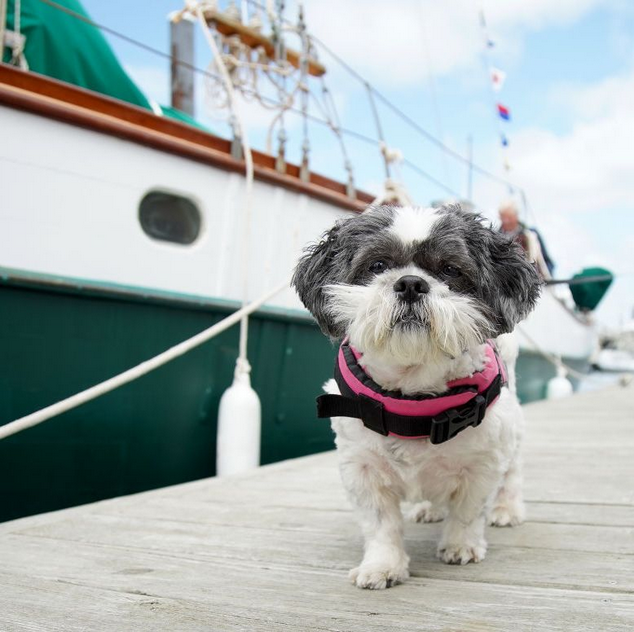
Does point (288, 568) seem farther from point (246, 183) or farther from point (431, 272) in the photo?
point (246, 183)

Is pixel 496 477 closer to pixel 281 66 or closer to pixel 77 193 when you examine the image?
pixel 77 193

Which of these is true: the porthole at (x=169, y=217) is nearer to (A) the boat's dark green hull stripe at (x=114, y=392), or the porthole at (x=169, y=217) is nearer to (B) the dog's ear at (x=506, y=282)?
(A) the boat's dark green hull stripe at (x=114, y=392)

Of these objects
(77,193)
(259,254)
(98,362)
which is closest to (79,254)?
→ (77,193)

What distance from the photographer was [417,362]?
1.63 metres

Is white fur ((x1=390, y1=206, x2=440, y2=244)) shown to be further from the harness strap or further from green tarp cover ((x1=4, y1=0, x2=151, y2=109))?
green tarp cover ((x1=4, y1=0, x2=151, y2=109))

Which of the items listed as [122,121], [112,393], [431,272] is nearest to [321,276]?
[431,272]

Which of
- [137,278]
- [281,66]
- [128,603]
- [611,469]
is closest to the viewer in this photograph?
[128,603]

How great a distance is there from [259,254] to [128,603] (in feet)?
11.9

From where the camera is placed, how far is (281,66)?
6.33 metres

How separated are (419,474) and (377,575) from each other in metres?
0.27

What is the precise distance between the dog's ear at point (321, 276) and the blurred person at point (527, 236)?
2485mm

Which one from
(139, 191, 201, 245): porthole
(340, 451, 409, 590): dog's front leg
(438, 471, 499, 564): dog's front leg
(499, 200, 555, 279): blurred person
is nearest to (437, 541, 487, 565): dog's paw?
(438, 471, 499, 564): dog's front leg

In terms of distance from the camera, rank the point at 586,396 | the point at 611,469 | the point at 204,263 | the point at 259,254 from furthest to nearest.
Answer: the point at 586,396
the point at 259,254
the point at 204,263
the point at 611,469

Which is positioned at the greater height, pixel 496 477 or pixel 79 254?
pixel 79 254
